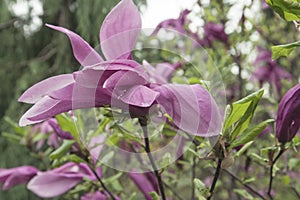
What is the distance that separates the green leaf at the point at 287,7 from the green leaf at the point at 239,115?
0.10m

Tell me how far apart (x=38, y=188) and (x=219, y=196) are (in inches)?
55.9

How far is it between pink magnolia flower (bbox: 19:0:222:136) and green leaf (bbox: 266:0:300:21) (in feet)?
0.44

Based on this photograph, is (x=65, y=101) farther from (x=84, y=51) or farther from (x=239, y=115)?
(x=239, y=115)

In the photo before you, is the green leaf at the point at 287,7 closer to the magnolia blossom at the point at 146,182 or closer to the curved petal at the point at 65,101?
the curved petal at the point at 65,101

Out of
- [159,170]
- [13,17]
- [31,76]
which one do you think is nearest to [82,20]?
[31,76]

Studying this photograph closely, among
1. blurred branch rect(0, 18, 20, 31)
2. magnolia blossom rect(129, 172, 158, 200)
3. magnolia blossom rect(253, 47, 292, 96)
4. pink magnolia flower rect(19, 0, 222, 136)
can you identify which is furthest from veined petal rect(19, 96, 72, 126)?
blurred branch rect(0, 18, 20, 31)

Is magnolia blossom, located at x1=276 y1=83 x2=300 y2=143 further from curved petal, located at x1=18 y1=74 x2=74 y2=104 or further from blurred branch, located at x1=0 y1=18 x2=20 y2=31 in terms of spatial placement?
blurred branch, located at x1=0 y1=18 x2=20 y2=31

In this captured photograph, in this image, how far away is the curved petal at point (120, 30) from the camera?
565mm

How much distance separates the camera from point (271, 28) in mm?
1724

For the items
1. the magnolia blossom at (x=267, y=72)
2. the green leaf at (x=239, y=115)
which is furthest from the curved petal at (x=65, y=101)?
the magnolia blossom at (x=267, y=72)

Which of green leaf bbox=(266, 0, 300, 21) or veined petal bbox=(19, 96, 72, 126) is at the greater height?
green leaf bbox=(266, 0, 300, 21)

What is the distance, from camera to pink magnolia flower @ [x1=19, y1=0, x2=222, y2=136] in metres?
0.51

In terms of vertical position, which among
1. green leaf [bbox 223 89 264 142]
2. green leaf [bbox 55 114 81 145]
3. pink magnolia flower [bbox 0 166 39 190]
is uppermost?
green leaf [bbox 223 89 264 142]

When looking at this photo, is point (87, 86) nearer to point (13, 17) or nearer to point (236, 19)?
point (236, 19)
